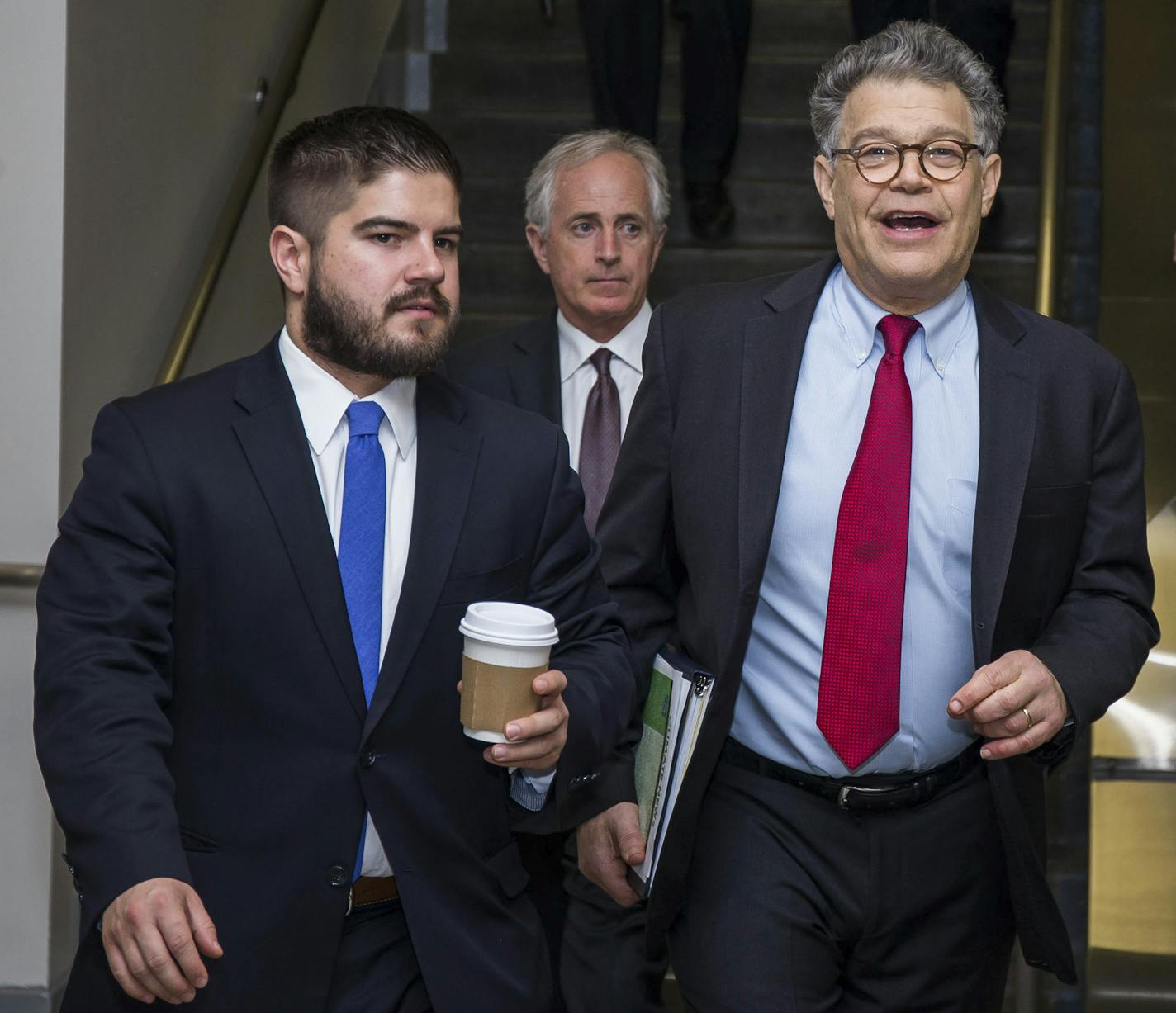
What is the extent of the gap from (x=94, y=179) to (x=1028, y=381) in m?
2.22

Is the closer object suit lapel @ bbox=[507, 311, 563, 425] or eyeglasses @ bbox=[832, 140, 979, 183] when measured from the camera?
eyeglasses @ bbox=[832, 140, 979, 183]

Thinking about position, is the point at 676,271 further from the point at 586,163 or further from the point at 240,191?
the point at 240,191

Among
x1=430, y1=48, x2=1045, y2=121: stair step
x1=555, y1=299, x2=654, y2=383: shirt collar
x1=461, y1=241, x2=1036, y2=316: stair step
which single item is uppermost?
x1=430, y1=48, x2=1045, y2=121: stair step

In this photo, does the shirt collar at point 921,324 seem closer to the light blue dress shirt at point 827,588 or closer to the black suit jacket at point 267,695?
the light blue dress shirt at point 827,588

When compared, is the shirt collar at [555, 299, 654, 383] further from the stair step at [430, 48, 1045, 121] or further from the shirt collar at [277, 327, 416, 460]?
the stair step at [430, 48, 1045, 121]

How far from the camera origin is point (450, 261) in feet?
7.89

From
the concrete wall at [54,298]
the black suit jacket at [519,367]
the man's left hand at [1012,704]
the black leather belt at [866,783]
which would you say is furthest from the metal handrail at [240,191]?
the man's left hand at [1012,704]

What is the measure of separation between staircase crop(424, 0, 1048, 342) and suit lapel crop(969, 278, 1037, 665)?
276 cm

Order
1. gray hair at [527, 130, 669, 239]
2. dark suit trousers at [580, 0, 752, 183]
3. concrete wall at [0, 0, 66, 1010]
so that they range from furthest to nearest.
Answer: dark suit trousers at [580, 0, 752, 183], gray hair at [527, 130, 669, 239], concrete wall at [0, 0, 66, 1010]

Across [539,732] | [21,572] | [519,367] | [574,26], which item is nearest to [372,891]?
[539,732]

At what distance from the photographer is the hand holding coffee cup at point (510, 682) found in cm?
205

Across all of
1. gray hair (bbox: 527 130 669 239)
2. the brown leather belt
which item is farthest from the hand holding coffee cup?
gray hair (bbox: 527 130 669 239)

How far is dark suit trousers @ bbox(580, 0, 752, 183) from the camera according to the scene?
5.16m

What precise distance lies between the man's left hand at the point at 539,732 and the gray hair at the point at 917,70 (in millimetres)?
1125
